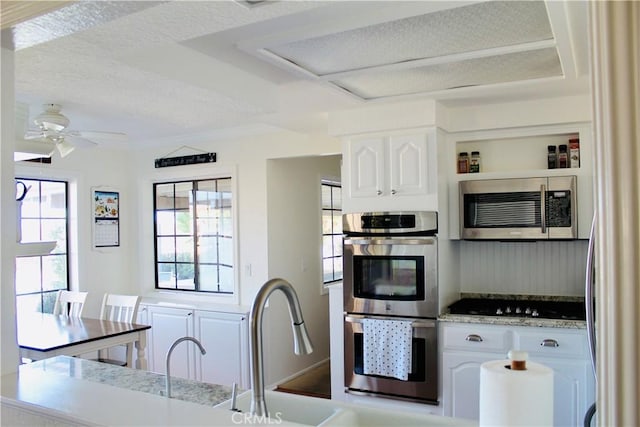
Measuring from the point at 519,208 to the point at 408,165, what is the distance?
773mm

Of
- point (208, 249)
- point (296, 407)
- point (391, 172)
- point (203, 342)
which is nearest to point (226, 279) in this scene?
point (208, 249)

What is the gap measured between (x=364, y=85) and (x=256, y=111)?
656mm

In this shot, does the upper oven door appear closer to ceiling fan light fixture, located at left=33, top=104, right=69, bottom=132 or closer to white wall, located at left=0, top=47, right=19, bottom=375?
ceiling fan light fixture, located at left=33, top=104, right=69, bottom=132

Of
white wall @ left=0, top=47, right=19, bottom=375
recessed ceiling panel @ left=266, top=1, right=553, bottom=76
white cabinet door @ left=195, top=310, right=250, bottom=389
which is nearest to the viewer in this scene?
white wall @ left=0, top=47, right=19, bottom=375

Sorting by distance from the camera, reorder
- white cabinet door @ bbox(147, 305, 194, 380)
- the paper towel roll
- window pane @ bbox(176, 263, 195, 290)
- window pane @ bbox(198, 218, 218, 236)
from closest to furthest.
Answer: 1. the paper towel roll
2. white cabinet door @ bbox(147, 305, 194, 380)
3. window pane @ bbox(198, 218, 218, 236)
4. window pane @ bbox(176, 263, 195, 290)

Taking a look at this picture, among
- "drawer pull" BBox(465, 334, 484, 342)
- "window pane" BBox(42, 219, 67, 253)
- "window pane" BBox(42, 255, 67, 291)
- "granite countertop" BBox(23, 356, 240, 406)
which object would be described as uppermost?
"window pane" BBox(42, 219, 67, 253)

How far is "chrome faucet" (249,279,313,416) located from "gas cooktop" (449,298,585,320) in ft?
7.70

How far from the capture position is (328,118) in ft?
12.3

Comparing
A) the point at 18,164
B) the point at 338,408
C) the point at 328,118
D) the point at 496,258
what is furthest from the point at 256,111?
the point at 18,164

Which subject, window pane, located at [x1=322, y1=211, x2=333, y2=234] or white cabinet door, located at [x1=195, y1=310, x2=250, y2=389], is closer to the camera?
white cabinet door, located at [x1=195, y1=310, x2=250, y2=389]

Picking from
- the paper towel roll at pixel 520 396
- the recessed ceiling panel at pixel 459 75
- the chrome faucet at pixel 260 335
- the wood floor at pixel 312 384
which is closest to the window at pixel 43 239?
the wood floor at pixel 312 384

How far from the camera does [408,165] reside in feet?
11.5

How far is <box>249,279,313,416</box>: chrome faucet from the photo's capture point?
49.3 inches

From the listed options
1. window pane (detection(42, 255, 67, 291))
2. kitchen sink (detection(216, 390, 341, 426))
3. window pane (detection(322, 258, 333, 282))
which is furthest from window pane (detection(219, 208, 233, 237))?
kitchen sink (detection(216, 390, 341, 426))
